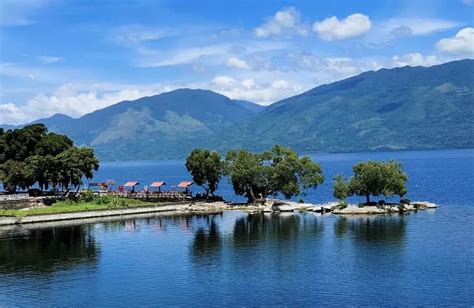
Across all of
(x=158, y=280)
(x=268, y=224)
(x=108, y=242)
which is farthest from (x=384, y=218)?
(x=158, y=280)

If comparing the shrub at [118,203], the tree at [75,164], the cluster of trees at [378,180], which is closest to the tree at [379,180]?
the cluster of trees at [378,180]

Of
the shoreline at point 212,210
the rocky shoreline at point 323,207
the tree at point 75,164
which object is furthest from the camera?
the tree at point 75,164

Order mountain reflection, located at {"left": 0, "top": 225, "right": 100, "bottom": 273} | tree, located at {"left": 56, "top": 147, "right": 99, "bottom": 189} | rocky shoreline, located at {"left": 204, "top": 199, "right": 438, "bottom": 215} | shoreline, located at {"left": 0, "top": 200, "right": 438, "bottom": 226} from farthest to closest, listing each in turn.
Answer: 1. tree, located at {"left": 56, "top": 147, "right": 99, "bottom": 189}
2. rocky shoreline, located at {"left": 204, "top": 199, "right": 438, "bottom": 215}
3. shoreline, located at {"left": 0, "top": 200, "right": 438, "bottom": 226}
4. mountain reflection, located at {"left": 0, "top": 225, "right": 100, "bottom": 273}

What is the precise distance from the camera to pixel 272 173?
136875mm

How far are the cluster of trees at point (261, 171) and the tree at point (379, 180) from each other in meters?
11.1

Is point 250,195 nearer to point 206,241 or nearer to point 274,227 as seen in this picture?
point 274,227

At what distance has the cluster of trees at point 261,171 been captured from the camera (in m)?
135

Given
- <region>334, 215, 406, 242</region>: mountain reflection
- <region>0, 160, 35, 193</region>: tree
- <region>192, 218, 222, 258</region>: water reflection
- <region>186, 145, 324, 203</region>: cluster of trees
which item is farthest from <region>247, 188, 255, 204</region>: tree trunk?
<region>0, 160, 35, 193</region>: tree

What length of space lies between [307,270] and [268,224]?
136 feet

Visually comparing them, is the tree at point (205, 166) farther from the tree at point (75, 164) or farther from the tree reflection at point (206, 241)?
the tree reflection at point (206, 241)

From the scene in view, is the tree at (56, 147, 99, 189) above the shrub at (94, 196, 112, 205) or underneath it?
above

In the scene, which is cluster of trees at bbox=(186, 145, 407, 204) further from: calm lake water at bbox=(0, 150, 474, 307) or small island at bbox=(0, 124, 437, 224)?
calm lake water at bbox=(0, 150, 474, 307)

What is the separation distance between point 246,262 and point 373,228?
109 ft

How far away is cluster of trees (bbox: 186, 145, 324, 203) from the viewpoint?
13538 cm
